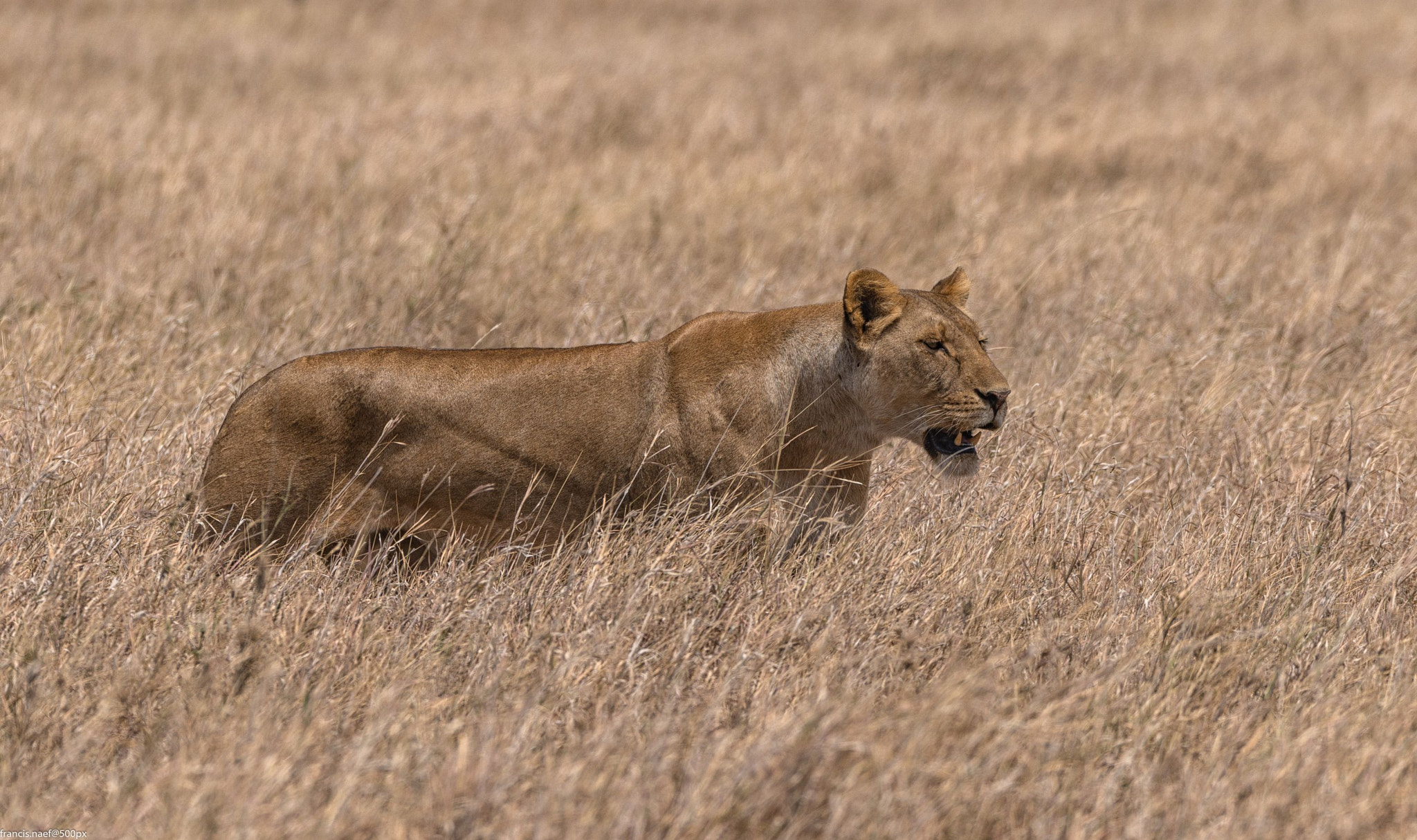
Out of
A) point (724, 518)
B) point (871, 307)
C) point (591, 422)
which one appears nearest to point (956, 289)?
point (871, 307)

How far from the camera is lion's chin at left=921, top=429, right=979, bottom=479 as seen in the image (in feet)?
14.6

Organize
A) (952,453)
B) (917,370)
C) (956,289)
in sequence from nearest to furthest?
1. (917,370)
2. (952,453)
3. (956,289)

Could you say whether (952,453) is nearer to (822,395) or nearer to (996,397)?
(996,397)

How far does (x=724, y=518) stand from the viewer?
167 inches

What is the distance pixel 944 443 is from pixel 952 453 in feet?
0.15

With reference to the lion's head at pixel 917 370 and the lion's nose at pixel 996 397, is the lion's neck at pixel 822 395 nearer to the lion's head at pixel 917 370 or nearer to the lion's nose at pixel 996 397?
the lion's head at pixel 917 370

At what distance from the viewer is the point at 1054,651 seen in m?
3.72

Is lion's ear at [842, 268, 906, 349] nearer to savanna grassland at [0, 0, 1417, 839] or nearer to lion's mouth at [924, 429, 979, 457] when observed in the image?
lion's mouth at [924, 429, 979, 457]

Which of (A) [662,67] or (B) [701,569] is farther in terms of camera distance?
(A) [662,67]

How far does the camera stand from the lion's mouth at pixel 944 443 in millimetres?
4516

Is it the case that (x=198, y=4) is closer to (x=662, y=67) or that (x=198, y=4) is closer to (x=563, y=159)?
(x=662, y=67)

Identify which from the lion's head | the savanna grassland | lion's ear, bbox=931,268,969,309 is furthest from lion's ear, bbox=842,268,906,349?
the savanna grassland

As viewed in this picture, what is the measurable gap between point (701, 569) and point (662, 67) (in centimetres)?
1130

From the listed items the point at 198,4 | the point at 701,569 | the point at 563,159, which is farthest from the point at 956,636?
the point at 198,4
